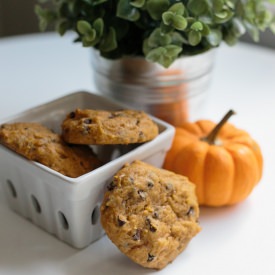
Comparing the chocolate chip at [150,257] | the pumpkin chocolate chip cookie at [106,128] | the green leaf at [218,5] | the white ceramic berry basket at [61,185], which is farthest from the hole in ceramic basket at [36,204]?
the green leaf at [218,5]

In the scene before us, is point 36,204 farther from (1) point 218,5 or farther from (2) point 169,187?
(1) point 218,5

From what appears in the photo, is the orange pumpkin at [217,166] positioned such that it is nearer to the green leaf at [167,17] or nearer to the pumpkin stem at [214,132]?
the pumpkin stem at [214,132]

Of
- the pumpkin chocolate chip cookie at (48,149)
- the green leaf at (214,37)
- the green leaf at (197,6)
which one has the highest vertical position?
the green leaf at (197,6)

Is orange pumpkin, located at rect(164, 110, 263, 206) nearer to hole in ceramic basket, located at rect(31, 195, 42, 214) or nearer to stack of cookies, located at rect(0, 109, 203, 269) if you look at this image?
stack of cookies, located at rect(0, 109, 203, 269)

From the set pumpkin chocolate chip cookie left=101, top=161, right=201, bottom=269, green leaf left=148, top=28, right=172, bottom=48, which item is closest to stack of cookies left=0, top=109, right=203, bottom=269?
pumpkin chocolate chip cookie left=101, top=161, right=201, bottom=269

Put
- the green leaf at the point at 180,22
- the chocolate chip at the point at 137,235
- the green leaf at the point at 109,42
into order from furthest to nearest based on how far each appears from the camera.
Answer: the green leaf at the point at 109,42, the green leaf at the point at 180,22, the chocolate chip at the point at 137,235

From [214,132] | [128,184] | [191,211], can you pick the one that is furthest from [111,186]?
[214,132]

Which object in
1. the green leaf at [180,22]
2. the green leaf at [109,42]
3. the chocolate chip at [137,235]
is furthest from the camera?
the green leaf at [109,42]

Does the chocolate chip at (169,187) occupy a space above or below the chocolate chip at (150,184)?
below
